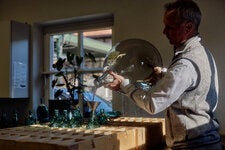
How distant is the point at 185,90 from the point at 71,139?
0.52m

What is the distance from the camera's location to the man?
1.20m

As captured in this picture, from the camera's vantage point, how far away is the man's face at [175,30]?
1.32 m

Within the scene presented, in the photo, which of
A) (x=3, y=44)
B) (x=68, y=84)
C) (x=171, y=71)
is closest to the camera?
(x=171, y=71)

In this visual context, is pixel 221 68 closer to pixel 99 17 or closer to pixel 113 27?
pixel 113 27

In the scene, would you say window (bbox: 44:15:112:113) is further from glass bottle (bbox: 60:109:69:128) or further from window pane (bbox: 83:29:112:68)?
glass bottle (bbox: 60:109:69:128)

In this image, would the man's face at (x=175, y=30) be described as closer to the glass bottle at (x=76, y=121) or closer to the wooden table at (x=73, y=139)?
the wooden table at (x=73, y=139)

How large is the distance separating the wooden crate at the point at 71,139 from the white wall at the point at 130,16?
1029 millimetres

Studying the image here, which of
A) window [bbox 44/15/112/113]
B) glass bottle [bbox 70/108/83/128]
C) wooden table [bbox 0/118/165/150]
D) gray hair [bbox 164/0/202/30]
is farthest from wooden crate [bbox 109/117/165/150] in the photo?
window [bbox 44/15/112/113]

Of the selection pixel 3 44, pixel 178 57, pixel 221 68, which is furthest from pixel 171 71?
pixel 3 44

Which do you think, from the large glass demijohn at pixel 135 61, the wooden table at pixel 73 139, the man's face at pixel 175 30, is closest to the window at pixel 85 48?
the large glass demijohn at pixel 135 61

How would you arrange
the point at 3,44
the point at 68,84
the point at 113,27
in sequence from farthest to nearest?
the point at 3,44, the point at 113,27, the point at 68,84

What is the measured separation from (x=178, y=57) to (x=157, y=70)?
0.38 metres

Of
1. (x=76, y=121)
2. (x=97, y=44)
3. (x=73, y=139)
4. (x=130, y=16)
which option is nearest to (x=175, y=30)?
(x=73, y=139)

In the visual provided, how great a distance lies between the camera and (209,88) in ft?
4.28
